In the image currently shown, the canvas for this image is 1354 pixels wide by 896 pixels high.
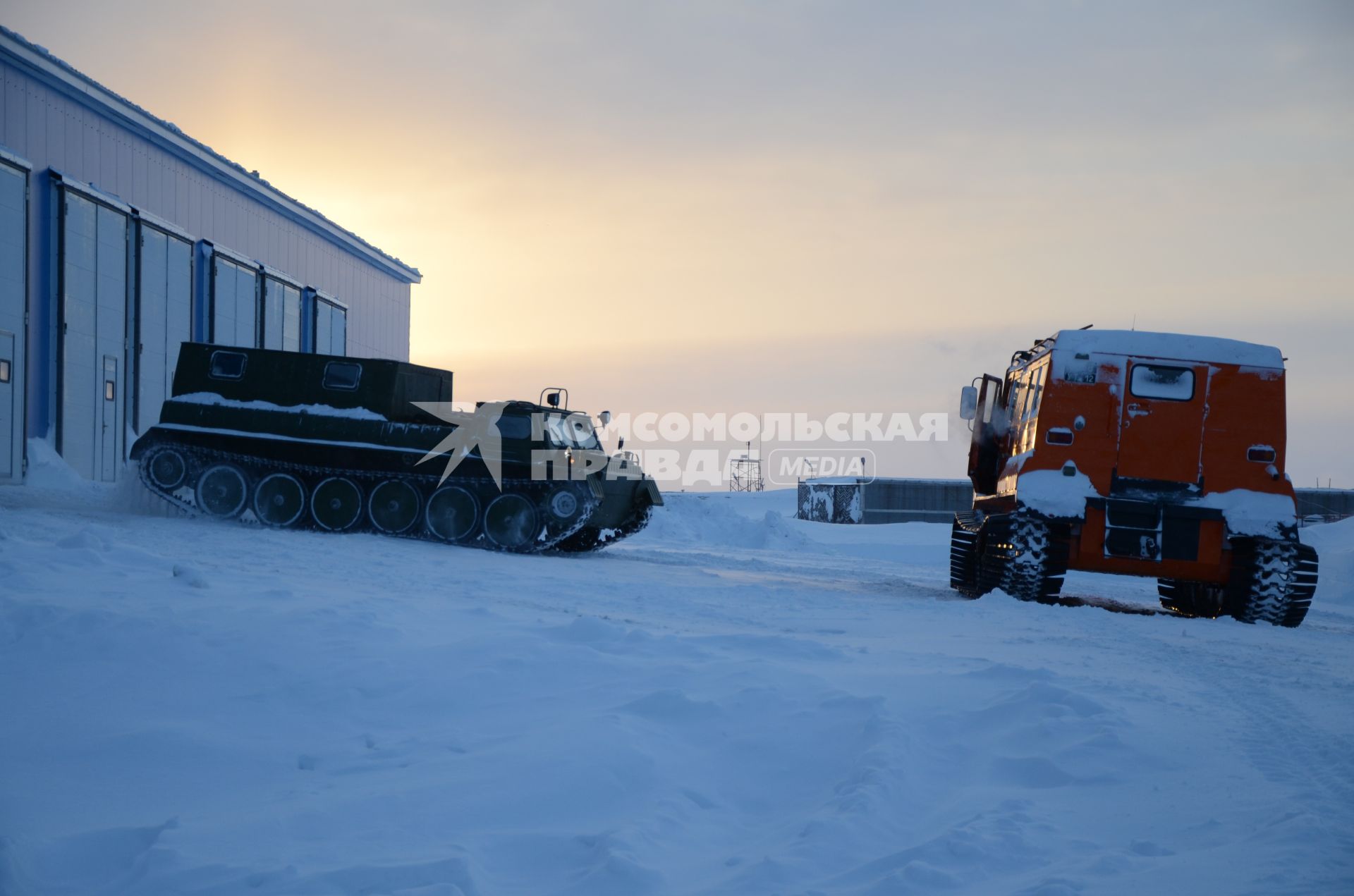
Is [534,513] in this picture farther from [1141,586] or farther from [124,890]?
[124,890]

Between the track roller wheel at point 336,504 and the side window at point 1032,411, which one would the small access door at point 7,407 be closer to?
the track roller wheel at point 336,504

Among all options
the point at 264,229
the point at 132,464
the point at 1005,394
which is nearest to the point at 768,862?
the point at 1005,394

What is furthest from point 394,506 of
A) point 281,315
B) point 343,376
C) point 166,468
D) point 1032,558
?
point 281,315

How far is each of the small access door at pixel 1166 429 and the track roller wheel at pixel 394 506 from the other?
9.08m

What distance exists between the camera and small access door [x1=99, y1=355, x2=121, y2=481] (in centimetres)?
1877

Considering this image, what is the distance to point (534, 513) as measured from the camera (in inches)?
580

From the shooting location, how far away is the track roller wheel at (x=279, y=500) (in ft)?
49.5

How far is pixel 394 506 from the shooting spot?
1497 cm

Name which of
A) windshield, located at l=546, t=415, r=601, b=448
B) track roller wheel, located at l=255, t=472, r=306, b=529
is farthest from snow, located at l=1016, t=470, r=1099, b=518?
track roller wheel, located at l=255, t=472, r=306, b=529

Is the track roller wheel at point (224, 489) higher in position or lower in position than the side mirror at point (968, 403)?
lower

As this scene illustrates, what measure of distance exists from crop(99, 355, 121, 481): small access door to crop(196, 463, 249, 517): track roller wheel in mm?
4704

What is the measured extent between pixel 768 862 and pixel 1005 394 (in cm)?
1030

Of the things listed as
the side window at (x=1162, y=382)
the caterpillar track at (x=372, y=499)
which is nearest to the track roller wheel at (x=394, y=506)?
the caterpillar track at (x=372, y=499)

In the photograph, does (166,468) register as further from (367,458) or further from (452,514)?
(452,514)
